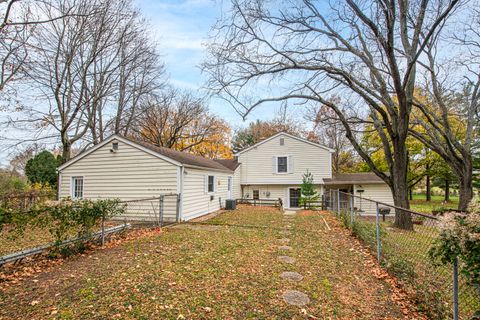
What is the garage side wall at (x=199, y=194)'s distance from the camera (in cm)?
1068

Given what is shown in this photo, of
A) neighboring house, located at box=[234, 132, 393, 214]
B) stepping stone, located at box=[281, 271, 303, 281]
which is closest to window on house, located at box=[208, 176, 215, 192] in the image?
neighboring house, located at box=[234, 132, 393, 214]

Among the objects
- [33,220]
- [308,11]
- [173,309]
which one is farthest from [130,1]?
[173,309]

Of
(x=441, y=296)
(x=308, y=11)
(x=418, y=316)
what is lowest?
(x=418, y=316)

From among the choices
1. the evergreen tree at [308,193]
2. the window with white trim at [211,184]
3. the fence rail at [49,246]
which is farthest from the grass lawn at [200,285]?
the evergreen tree at [308,193]

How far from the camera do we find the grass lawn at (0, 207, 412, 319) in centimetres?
321

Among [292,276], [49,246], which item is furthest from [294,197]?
[49,246]

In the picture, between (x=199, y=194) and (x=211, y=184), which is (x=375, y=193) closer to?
(x=211, y=184)

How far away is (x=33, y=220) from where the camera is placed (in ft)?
15.9

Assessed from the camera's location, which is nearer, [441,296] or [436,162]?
[441,296]

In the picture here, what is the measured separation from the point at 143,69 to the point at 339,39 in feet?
45.4

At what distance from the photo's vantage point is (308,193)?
16.9 m

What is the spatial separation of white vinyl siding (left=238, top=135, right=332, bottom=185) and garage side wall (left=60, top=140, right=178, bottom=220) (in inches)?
395

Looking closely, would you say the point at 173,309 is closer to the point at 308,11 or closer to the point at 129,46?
the point at 308,11

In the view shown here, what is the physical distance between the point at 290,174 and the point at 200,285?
15520 mm
